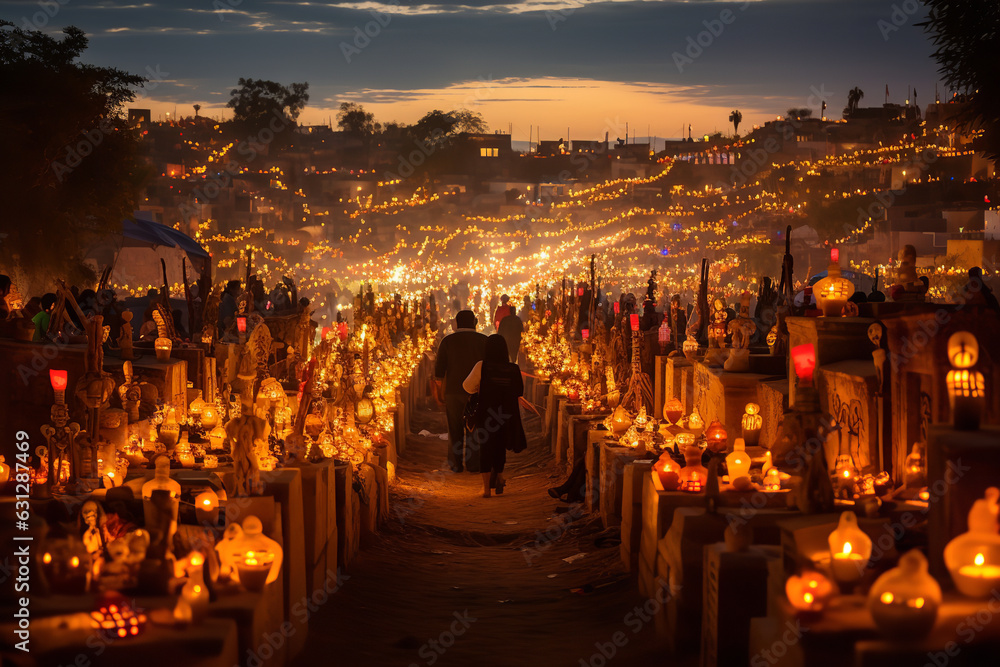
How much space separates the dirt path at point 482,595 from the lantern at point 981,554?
224 centimetres

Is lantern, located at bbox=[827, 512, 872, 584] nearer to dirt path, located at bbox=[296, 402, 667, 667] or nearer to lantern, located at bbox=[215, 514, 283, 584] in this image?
dirt path, located at bbox=[296, 402, 667, 667]

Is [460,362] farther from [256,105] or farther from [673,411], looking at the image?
[256,105]

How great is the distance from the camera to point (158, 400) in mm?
9742

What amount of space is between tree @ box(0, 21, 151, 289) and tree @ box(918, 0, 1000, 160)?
50.2 ft

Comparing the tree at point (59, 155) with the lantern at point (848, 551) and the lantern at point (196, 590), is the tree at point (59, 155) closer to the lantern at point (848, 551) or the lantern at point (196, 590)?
the lantern at point (196, 590)

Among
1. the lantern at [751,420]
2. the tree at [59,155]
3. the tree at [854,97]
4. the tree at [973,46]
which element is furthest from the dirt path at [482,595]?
the tree at [854,97]

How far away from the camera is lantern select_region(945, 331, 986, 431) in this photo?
4543 mm

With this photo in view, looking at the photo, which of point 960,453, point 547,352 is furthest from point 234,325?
point 960,453

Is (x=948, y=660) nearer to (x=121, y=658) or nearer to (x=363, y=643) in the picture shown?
(x=121, y=658)

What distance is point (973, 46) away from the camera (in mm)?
12352

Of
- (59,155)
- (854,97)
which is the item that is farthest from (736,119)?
(59,155)

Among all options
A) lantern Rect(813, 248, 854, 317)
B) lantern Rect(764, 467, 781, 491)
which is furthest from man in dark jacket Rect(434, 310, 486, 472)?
lantern Rect(764, 467, 781, 491)

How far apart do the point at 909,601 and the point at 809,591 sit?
1.74 ft

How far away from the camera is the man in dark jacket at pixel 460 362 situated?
1150 cm
